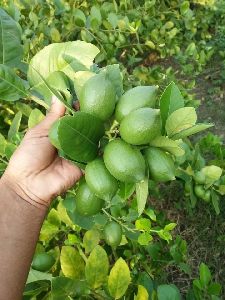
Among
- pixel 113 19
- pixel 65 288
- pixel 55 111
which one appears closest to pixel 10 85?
pixel 55 111

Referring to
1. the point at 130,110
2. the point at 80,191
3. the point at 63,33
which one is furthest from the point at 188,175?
the point at 63,33

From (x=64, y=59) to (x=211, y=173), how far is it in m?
0.81

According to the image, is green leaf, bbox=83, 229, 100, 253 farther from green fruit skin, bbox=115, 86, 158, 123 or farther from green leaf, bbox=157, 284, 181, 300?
green fruit skin, bbox=115, 86, 158, 123

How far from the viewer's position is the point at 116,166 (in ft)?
3.05

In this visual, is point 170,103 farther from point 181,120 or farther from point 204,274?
point 204,274

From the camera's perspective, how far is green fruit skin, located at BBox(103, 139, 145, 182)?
916 millimetres

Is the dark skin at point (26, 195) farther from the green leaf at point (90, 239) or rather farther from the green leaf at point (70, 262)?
the green leaf at point (90, 239)

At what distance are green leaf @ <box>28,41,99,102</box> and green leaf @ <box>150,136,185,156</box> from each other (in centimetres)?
31

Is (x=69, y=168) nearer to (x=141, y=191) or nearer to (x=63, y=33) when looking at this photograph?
(x=141, y=191)

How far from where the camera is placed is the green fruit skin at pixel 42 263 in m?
1.54

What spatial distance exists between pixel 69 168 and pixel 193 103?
1.20m

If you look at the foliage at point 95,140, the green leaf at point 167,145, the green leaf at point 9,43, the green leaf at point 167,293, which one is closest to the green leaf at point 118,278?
the foliage at point 95,140

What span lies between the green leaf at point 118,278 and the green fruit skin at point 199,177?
0.55 metres

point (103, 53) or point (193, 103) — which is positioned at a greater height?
point (103, 53)
